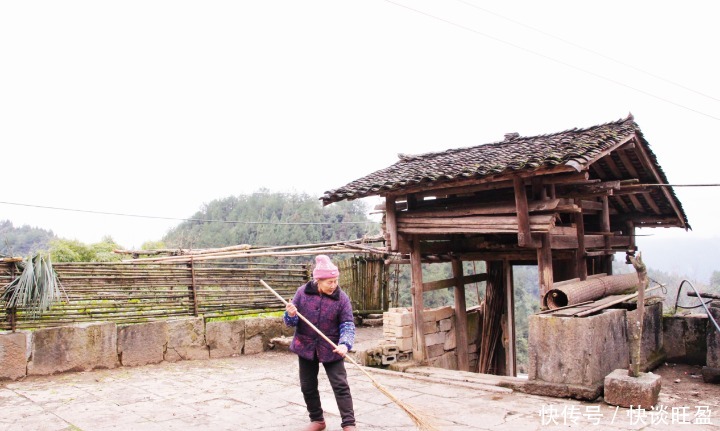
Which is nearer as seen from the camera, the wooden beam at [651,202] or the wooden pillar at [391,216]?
the wooden pillar at [391,216]

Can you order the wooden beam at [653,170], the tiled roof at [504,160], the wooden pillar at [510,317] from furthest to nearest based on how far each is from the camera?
the wooden pillar at [510,317], the wooden beam at [653,170], the tiled roof at [504,160]

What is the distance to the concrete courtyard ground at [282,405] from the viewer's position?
5.07 m

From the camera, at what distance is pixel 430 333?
402 inches

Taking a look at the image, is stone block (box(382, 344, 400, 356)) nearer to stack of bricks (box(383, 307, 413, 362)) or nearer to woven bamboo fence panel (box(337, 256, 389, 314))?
stack of bricks (box(383, 307, 413, 362))

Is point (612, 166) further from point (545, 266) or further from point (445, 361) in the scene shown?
point (445, 361)

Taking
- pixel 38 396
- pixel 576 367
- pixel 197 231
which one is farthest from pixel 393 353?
pixel 197 231

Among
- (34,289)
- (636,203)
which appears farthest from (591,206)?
(34,289)

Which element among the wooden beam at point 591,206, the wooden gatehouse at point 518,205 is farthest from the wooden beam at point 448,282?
the wooden beam at point 591,206

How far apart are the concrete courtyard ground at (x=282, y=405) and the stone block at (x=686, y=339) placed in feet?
0.95

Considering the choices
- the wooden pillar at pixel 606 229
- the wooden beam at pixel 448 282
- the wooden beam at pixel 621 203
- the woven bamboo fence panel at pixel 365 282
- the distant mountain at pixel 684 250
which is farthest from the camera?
the distant mountain at pixel 684 250

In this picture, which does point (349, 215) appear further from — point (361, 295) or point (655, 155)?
point (655, 155)

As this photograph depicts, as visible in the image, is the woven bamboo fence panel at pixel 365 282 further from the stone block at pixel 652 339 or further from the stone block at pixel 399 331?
the stone block at pixel 652 339

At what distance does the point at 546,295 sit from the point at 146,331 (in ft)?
19.8

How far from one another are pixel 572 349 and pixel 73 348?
→ 665cm
